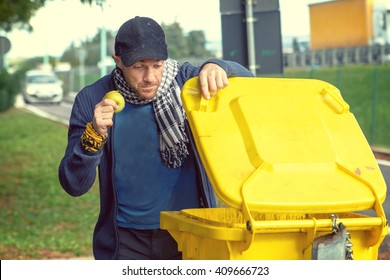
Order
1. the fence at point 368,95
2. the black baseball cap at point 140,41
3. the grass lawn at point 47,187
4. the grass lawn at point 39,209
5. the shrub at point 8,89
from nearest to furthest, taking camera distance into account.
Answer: the black baseball cap at point 140,41 → the grass lawn at point 39,209 → the grass lawn at point 47,187 → the fence at point 368,95 → the shrub at point 8,89

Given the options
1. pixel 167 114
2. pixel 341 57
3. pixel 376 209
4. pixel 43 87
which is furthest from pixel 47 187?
pixel 43 87

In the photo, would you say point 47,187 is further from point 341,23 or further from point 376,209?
point 341,23

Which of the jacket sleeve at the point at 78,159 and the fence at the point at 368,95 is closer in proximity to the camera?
the jacket sleeve at the point at 78,159

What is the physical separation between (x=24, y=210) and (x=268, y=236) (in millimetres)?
10792

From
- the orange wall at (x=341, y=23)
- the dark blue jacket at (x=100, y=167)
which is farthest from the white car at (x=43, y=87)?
the dark blue jacket at (x=100, y=167)

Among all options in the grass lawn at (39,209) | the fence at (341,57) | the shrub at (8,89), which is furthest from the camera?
the shrub at (8,89)

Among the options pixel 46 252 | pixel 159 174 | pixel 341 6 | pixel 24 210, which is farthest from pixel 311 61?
pixel 159 174

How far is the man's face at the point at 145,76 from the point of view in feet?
13.3

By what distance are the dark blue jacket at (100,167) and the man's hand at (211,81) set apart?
12 cm

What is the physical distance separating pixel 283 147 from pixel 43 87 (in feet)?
157

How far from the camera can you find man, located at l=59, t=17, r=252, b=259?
13.3ft

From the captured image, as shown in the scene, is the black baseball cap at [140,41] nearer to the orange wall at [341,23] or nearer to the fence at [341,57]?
the orange wall at [341,23]

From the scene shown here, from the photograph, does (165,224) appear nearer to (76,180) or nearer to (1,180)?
(76,180)

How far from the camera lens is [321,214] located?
379 centimetres
